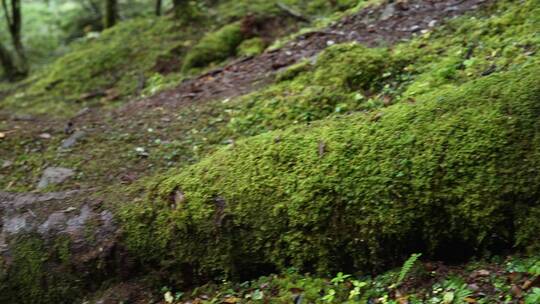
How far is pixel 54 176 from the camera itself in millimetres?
6355

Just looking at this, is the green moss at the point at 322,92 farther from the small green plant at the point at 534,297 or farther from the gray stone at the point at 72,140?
the small green plant at the point at 534,297

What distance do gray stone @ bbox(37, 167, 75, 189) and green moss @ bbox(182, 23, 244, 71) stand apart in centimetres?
416

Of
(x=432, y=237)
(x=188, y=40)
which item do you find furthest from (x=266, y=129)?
(x=188, y=40)

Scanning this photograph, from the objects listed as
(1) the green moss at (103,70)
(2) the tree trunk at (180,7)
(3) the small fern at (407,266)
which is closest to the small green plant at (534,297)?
(3) the small fern at (407,266)

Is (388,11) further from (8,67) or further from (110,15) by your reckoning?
(8,67)

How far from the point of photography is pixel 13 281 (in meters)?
4.96

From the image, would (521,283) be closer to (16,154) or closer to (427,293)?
(427,293)

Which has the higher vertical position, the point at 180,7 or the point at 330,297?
the point at 180,7

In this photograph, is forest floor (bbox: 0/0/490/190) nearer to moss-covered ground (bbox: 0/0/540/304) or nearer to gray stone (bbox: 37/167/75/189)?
gray stone (bbox: 37/167/75/189)

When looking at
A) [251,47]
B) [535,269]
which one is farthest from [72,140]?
[535,269]

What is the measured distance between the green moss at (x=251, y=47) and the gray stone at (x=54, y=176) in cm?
415

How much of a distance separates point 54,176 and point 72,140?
1.14 m

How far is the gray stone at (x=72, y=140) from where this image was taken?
724cm

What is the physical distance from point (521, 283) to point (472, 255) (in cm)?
51
